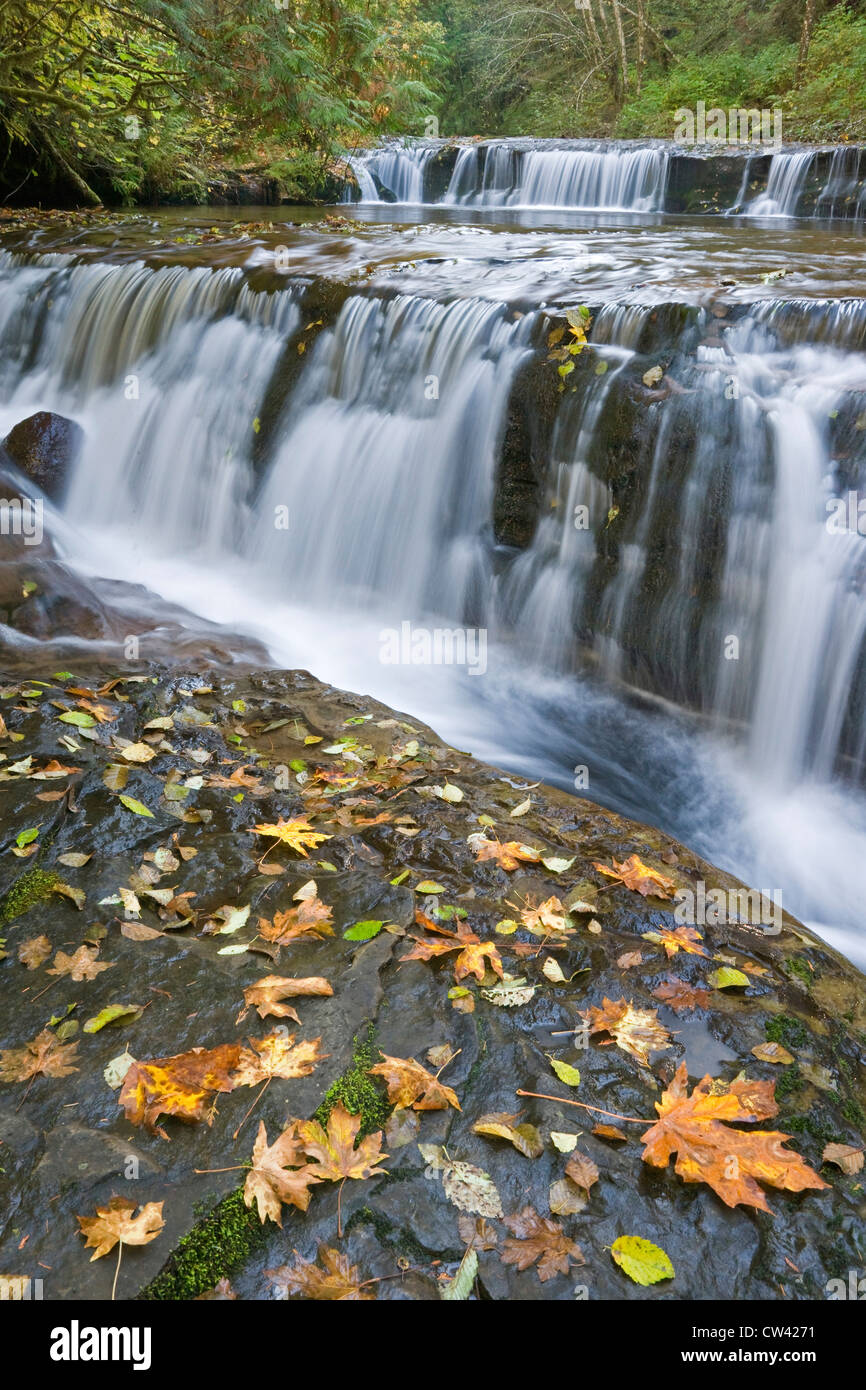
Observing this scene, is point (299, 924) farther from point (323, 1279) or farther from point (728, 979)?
point (728, 979)

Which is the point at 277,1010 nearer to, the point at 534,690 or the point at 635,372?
the point at 534,690

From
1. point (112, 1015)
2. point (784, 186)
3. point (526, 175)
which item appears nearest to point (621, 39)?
point (526, 175)

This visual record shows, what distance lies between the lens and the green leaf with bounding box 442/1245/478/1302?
1.84 m

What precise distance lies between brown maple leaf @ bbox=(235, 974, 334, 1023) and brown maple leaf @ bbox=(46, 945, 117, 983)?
0.46 meters

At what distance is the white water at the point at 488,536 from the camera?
204 inches

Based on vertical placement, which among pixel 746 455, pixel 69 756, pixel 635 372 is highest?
pixel 635 372

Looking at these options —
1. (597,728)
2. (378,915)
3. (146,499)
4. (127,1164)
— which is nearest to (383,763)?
(378,915)

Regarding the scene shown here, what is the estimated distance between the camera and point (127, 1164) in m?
2.02

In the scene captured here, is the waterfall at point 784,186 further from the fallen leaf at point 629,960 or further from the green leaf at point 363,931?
the green leaf at point 363,931

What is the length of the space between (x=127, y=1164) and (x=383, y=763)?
2.31 metres

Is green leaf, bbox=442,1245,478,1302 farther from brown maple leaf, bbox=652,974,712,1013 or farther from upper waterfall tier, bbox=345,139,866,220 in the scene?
upper waterfall tier, bbox=345,139,866,220

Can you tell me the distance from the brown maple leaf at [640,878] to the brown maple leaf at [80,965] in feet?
5.84

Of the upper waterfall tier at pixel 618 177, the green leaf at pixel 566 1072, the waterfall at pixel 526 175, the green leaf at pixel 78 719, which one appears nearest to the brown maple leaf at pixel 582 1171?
the green leaf at pixel 566 1072

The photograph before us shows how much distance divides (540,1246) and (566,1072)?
1.57 ft
